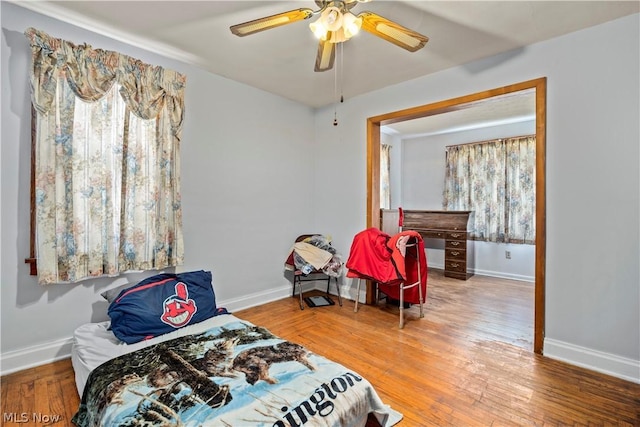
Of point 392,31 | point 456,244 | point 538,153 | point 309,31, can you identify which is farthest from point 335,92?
point 456,244

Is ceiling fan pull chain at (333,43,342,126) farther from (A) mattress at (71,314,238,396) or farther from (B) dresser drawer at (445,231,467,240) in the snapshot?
(B) dresser drawer at (445,231,467,240)

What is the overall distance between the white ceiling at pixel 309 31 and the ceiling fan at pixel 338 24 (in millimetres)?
→ 385

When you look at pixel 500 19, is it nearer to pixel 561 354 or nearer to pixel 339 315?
pixel 561 354

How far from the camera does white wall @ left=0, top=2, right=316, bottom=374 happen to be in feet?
6.98

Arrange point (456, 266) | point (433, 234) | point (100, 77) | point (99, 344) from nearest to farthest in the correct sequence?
point (99, 344) < point (100, 77) < point (456, 266) < point (433, 234)

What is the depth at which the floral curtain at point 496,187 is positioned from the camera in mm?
4996

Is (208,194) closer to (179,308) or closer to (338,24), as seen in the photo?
(179,308)

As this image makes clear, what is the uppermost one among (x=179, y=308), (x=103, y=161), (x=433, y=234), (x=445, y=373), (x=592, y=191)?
(x=103, y=161)

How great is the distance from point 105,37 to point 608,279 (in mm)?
4536

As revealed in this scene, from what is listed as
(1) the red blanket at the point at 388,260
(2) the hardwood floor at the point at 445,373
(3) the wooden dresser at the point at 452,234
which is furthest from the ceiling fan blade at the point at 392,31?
(3) the wooden dresser at the point at 452,234

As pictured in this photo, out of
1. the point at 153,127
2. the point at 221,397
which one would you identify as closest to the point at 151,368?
the point at 221,397

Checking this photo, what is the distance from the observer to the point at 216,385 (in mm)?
1442

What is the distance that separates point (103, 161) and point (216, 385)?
210 centimetres

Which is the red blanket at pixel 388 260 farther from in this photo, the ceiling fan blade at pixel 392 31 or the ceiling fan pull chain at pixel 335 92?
the ceiling fan blade at pixel 392 31
